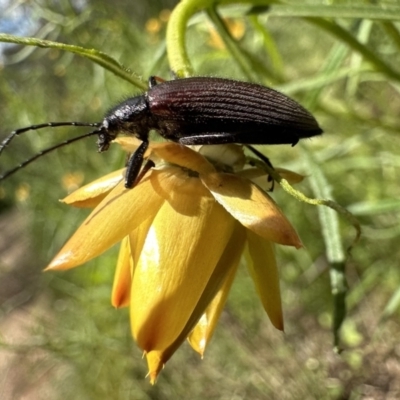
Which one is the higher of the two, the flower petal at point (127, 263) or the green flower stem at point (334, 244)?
the flower petal at point (127, 263)

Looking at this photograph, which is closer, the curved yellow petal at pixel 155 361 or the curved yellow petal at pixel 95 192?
the curved yellow petal at pixel 155 361

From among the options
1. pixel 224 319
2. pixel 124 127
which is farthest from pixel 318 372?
pixel 124 127

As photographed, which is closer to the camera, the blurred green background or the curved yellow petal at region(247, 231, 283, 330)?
the curved yellow petal at region(247, 231, 283, 330)

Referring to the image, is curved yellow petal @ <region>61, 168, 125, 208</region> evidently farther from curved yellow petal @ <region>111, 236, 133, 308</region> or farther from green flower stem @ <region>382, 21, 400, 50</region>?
green flower stem @ <region>382, 21, 400, 50</region>

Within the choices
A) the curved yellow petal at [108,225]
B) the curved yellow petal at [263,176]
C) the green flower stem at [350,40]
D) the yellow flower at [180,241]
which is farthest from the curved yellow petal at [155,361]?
the green flower stem at [350,40]

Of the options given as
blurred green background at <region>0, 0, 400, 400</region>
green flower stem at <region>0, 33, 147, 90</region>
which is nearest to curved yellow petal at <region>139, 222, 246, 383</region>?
green flower stem at <region>0, 33, 147, 90</region>

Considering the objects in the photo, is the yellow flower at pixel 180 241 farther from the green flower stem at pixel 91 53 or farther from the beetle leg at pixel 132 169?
the green flower stem at pixel 91 53

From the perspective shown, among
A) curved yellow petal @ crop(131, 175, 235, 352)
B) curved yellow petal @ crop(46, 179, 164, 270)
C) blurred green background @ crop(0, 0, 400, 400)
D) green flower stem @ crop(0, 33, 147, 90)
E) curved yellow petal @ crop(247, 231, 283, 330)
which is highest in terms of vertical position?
green flower stem @ crop(0, 33, 147, 90)

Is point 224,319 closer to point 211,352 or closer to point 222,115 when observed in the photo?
point 211,352
